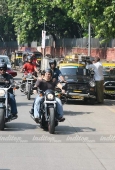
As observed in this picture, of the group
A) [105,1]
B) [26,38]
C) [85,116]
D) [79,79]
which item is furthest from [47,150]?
[26,38]

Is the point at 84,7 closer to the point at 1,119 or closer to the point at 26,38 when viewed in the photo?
the point at 1,119

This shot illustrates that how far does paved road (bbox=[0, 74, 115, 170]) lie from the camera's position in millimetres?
10664

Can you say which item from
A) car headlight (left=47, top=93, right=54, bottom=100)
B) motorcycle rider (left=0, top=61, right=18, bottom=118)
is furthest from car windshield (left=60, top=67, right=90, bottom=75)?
car headlight (left=47, top=93, right=54, bottom=100)

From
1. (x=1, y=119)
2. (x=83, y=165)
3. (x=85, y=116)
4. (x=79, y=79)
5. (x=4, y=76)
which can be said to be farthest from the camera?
(x=79, y=79)

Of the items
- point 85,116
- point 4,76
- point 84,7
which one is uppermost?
point 84,7

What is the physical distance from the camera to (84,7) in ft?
83.3

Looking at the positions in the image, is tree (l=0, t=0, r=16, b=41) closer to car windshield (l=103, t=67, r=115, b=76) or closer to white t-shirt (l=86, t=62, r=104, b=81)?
car windshield (l=103, t=67, r=115, b=76)

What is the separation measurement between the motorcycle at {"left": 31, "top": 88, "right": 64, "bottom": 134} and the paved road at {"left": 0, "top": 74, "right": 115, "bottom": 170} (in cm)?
22

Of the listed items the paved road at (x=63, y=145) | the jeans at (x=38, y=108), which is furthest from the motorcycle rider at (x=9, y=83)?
the jeans at (x=38, y=108)

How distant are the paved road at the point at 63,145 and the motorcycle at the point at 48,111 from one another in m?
0.22

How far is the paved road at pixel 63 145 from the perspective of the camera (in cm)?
1066

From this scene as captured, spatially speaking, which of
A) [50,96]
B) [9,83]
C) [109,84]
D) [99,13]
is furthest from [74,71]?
[50,96]

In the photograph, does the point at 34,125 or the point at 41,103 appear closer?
the point at 41,103

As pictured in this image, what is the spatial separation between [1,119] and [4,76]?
169cm
